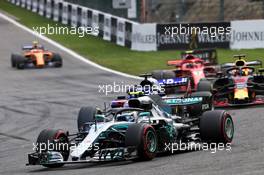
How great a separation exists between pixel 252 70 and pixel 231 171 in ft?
35.5

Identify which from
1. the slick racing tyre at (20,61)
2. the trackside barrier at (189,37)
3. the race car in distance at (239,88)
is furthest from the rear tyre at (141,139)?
the trackside barrier at (189,37)

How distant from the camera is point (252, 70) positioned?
21.1 metres

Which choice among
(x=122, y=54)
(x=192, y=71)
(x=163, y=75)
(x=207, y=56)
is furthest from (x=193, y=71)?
(x=122, y=54)

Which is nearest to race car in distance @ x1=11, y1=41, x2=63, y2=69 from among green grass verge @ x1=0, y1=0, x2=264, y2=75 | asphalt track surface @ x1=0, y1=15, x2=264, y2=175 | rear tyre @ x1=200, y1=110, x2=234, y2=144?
asphalt track surface @ x1=0, y1=15, x2=264, y2=175

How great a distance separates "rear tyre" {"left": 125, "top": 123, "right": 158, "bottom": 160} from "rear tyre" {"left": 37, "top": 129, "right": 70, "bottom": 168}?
119cm

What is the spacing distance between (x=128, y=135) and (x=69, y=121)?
7.36 meters

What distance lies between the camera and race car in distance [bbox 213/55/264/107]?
781 inches

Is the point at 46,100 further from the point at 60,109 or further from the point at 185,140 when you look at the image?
the point at 185,140

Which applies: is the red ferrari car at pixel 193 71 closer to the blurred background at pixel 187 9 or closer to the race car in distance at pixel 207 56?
the race car in distance at pixel 207 56

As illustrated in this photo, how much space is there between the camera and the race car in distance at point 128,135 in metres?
12.3

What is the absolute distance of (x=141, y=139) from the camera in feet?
39.9

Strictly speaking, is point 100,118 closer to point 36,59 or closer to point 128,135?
point 128,135

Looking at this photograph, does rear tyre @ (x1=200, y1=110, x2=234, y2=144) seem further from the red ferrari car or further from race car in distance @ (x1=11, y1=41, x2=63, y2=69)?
race car in distance @ (x1=11, y1=41, x2=63, y2=69)

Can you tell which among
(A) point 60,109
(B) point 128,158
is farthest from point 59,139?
(A) point 60,109
